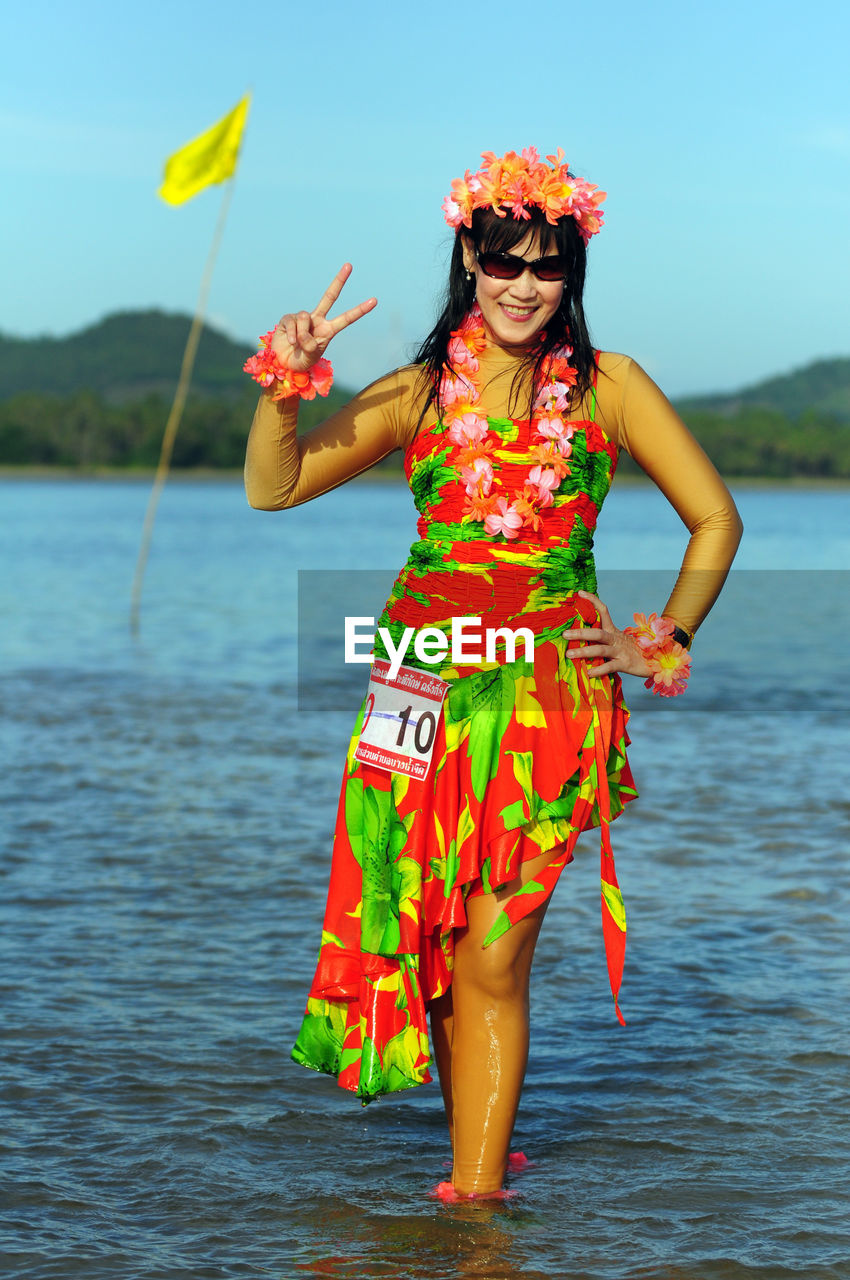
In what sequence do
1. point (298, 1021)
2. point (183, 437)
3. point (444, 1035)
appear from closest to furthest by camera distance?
1. point (444, 1035)
2. point (298, 1021)
3. point (183, 437)

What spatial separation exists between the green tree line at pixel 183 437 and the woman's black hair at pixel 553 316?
349 feet

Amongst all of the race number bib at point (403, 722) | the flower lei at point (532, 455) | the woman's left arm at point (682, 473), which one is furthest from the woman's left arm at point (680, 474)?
the race number bib at point (403, 722)

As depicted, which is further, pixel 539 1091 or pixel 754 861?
pixel 754 861

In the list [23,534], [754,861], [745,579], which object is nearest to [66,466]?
[23,534]

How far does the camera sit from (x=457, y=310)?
138 inches

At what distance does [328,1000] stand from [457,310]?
1.58m

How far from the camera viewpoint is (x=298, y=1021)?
5.00 metres

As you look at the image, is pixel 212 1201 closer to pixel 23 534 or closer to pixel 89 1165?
pixel 89 1165

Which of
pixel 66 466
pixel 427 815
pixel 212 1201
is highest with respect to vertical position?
pixel 66 466

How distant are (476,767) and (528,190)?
122 centimetres

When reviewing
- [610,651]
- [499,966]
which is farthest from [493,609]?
[499,966]

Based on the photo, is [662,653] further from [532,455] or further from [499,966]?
[499,966]

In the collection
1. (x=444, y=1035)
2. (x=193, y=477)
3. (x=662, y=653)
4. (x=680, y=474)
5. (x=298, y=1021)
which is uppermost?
(x=193, y=477)

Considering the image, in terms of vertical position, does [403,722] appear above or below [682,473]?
below
